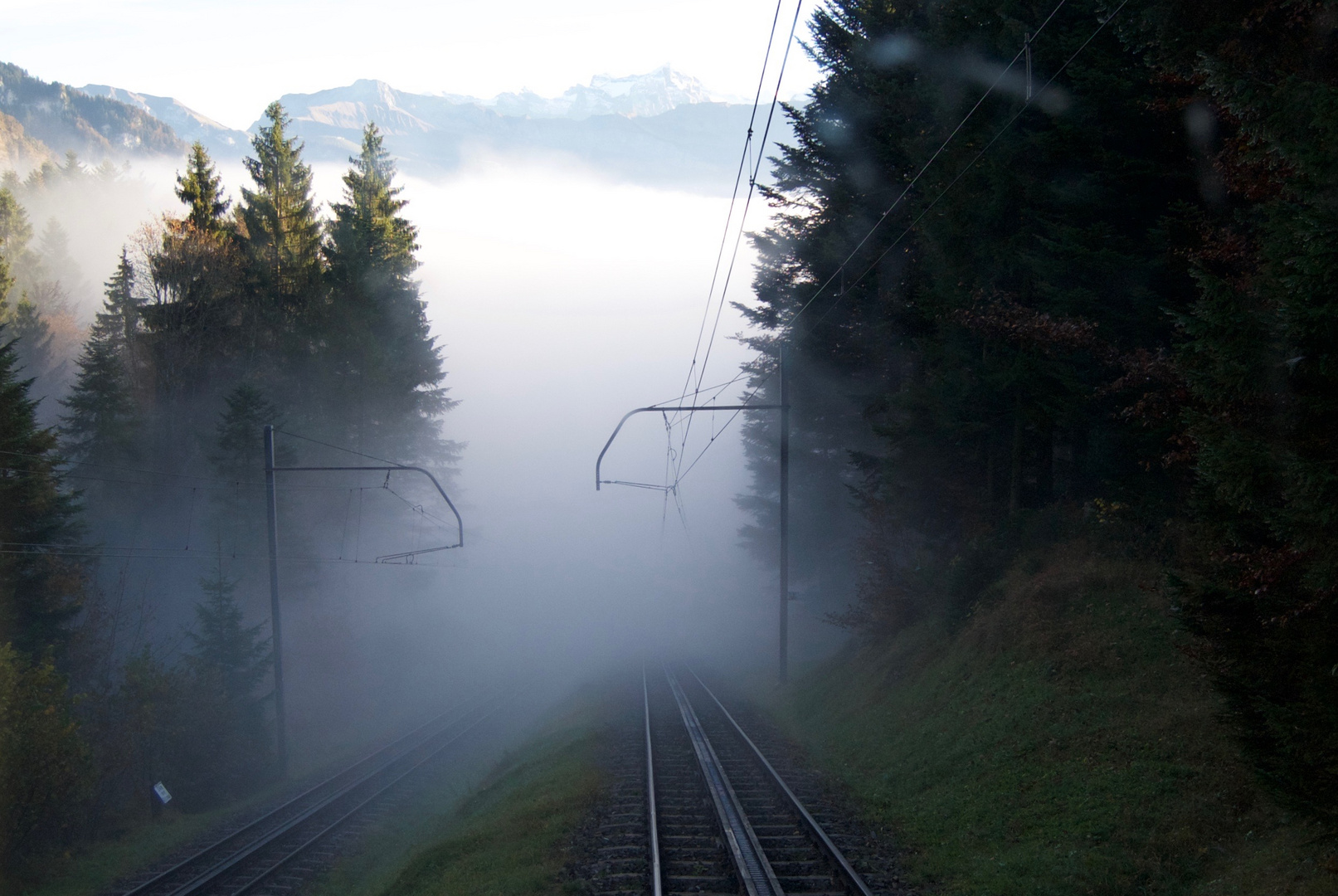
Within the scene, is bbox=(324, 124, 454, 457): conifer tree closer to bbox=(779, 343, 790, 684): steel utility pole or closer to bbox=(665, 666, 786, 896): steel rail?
bbox=(779, 343, 790, 684): steel utility pole

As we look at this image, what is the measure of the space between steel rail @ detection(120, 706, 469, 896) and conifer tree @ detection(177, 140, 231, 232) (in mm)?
26473

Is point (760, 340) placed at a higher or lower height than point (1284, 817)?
higher

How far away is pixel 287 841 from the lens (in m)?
16.4

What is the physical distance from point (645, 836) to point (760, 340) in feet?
106

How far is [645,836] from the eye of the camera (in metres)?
11.1

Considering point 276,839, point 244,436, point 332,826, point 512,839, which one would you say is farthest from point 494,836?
point 244,436

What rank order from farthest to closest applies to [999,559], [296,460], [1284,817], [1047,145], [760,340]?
[760,340] < [296,460] < [999,559] < [1047,145] < [1284,817]

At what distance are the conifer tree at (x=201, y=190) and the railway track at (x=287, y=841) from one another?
28058mm

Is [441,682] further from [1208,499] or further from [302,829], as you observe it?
[1208,499]

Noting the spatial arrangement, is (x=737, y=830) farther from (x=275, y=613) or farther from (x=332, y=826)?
(x=275, y=613)

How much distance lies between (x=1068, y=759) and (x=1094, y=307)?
882 centimetres

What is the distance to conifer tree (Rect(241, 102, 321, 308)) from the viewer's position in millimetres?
42750

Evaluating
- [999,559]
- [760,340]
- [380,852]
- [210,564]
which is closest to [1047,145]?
[999,559]

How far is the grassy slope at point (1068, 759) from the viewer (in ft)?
26.3
